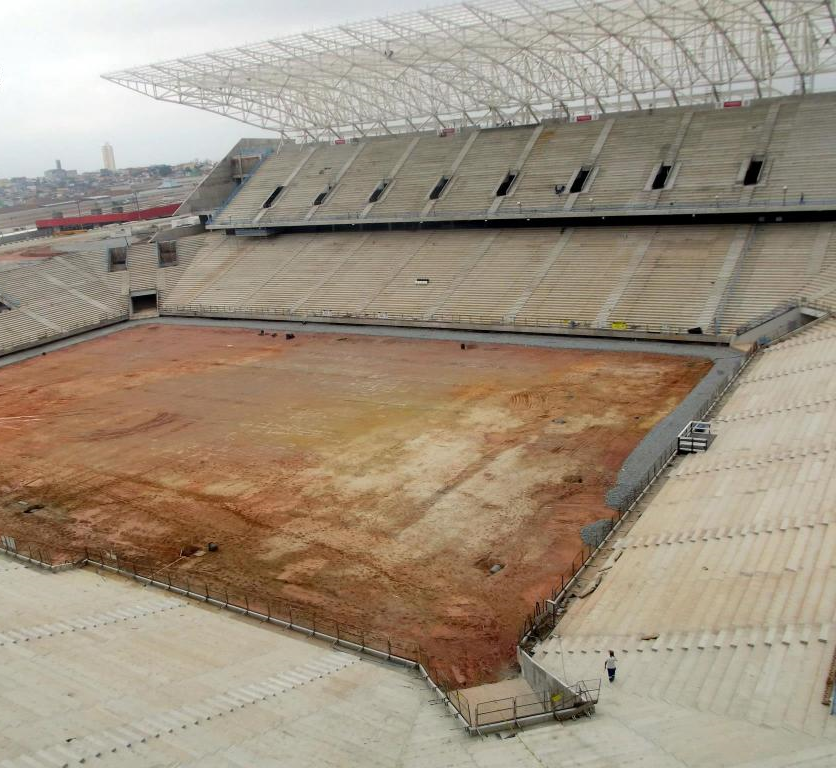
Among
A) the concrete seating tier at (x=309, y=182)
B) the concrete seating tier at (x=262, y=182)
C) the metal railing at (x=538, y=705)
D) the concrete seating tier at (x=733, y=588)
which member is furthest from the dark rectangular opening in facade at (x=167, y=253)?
the metal railing at (x=538, y=705)

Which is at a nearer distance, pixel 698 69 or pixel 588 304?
pixel 588 304

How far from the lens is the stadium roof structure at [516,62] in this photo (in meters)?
35.5

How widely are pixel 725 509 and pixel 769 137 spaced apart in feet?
103

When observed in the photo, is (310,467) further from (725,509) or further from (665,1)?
(665,1)

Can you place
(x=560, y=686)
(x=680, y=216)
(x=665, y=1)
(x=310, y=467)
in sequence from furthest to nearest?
(x=680, y=216), (x=665, y=1), (x=310, y=467), (x=560, y=686)

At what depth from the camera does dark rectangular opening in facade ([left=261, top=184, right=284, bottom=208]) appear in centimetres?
5556

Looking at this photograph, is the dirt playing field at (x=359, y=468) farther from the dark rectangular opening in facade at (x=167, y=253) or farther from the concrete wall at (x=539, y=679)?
the dark rectangular opening in facade at (x=167, y=253)

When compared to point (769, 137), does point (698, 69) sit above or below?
above

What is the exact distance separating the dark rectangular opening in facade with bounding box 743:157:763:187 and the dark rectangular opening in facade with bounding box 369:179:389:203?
913 inches

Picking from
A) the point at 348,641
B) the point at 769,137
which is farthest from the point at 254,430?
the point at 769,137

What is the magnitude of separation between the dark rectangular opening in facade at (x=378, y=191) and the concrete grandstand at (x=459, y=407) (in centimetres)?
17

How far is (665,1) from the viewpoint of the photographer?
112ft

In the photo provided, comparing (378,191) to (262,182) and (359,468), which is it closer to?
(262,182)

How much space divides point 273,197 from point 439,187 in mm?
14428
